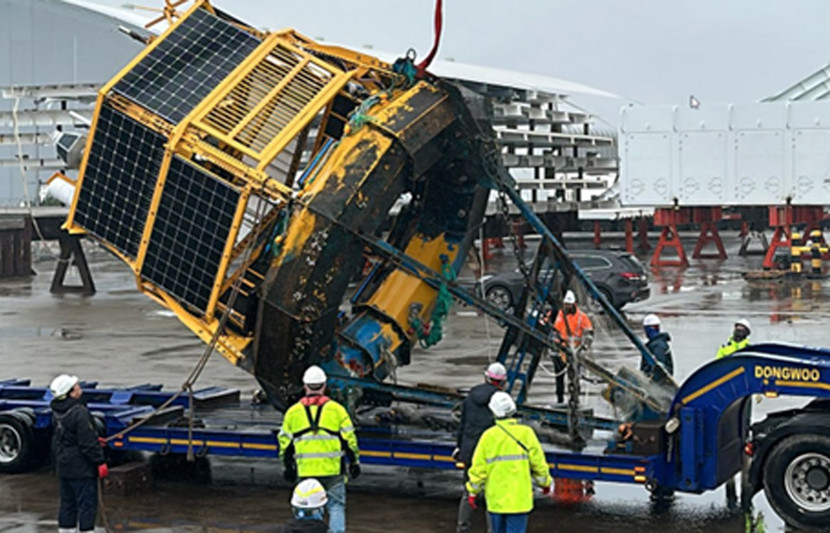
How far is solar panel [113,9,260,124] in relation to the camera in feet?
37.9

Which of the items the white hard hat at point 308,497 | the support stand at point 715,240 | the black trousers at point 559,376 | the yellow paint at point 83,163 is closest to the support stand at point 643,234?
the support stand at point 715,240

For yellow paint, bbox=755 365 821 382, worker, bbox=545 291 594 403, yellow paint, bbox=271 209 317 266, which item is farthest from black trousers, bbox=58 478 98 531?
yellow paint, bbox=755 365 821 382

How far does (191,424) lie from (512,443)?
4.09 metres

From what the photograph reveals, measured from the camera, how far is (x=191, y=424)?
11398 mm

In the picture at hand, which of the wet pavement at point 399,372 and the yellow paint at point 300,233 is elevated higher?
the yellow paint at point 300,233

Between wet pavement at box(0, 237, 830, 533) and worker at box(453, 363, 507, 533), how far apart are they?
0.67 metres

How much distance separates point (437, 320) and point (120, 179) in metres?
3.21

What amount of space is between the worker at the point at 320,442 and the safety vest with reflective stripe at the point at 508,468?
44.3 inches

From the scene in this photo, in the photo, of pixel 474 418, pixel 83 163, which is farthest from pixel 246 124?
pixel 474 418

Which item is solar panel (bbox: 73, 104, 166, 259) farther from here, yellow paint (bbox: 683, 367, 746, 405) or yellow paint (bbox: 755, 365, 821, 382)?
yellow paint (bbox: 755, 365, 821, 382)

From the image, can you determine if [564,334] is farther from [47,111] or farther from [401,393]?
[47,111]

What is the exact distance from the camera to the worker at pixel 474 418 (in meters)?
9.55

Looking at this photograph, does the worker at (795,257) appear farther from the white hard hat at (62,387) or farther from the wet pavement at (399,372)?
the white hard hat at (62,387)

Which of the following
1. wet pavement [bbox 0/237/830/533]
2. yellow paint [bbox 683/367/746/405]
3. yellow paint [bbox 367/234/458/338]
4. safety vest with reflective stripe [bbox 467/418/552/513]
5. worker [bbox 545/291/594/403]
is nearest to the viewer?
safety vest with reflective stripe [bbox 467/418/552/513]
